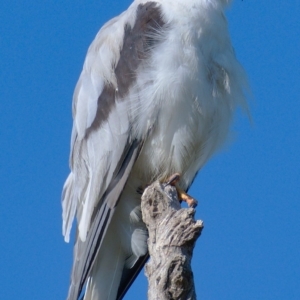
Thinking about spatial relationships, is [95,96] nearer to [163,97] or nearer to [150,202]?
[163,97]

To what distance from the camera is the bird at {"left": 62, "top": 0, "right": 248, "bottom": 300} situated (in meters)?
5.23

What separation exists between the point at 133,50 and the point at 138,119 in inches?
20.9

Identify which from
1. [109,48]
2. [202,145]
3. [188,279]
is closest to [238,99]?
[202,145]

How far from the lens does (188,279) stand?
364 centimetres

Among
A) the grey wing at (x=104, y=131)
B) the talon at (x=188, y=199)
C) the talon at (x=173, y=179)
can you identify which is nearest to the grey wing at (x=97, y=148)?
the grey wing at (x=104, y=131)

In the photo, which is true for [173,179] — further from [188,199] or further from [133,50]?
[133,50]

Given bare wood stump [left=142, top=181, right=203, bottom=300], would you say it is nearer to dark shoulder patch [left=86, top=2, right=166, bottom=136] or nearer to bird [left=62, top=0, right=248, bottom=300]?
bird [left=62, top=0, right=248, bottom=300]

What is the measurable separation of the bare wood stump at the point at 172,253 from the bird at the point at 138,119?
1.08 m

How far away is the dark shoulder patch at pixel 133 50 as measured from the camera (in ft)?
17.7

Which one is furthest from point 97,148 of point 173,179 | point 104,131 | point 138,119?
point 173,179

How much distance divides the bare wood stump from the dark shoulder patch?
1.45m

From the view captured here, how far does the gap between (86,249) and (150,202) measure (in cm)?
106

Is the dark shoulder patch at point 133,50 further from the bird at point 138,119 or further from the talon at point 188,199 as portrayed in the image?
the talon at point 188,199

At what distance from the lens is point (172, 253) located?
3797 millimetres
